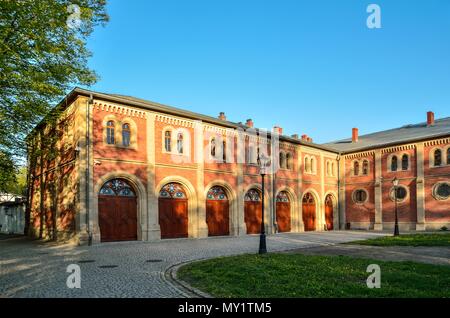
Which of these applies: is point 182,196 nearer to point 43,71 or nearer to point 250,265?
point 43,71

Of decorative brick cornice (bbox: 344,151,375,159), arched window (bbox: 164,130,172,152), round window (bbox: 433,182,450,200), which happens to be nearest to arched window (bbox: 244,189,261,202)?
arched window (bbox: 164,130,172,152)

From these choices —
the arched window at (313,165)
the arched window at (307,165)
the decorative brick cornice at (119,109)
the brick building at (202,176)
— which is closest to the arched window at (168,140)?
the brick building at (202,176)

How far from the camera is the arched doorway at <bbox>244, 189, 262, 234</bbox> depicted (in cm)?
2661

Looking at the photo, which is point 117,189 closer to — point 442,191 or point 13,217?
point 13,217

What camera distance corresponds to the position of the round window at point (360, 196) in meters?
34.5

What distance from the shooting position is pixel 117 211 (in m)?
19.7

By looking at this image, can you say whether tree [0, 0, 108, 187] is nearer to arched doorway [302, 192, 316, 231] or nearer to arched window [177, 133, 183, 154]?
arched window [177, 133, 183, 154]

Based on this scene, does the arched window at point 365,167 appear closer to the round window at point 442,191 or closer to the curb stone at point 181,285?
the round window at point 442,191

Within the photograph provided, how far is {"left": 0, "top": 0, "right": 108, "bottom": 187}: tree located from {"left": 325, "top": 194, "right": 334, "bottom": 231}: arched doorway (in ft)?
85.6

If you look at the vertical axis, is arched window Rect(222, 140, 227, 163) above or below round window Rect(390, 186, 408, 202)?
above

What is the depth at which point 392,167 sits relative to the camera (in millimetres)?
32625

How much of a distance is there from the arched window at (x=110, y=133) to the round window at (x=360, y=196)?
2529 centimetres

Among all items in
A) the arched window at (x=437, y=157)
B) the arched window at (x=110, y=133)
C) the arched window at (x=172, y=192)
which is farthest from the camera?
the arched window at (x=437, y=157)

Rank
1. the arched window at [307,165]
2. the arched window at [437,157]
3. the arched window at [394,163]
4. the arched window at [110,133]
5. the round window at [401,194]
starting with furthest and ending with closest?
1. the arched window at [307,165]
2. the arched window at [394,163]
3. the round window at [401,194]
4. the arched window at [437,157]
5. the arched window at [110,133]
